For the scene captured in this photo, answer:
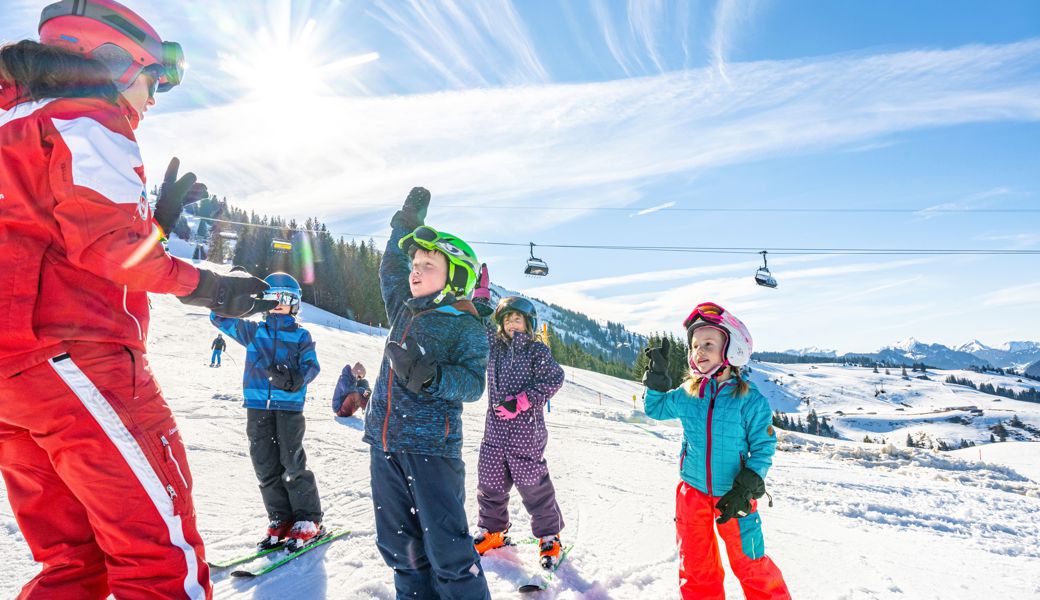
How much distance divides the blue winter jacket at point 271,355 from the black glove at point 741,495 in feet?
10.2

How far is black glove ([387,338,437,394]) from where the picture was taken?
2436mm

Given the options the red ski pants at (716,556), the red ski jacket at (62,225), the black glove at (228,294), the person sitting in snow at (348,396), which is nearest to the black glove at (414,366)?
→ the black glove at (228,294)

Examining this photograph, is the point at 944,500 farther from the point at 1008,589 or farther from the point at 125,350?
the point at 125,350

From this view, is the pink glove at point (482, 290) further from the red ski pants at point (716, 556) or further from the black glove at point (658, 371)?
the red ski pants at point (716, 556)

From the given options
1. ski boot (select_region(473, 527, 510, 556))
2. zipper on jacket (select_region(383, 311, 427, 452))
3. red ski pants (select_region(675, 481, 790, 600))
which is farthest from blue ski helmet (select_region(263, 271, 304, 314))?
red ski pants (select_region(675, 481, 790, 600))

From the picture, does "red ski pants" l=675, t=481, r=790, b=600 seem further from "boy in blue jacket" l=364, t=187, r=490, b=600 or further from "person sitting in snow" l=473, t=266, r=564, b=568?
"boy in blue jacket" l=364, t=187, r=490, b=600

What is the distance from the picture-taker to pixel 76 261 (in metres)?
1.73

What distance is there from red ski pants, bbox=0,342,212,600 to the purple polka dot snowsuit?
248 cm

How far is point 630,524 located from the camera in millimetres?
4906

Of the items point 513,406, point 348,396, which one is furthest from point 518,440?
point 348,396

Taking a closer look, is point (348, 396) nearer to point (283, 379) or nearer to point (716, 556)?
point (283, 379)

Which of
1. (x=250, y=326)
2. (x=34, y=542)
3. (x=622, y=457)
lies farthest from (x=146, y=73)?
(x=622, y=457)

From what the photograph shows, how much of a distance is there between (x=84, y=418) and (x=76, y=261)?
0.52 m

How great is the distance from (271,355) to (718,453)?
3.50m
